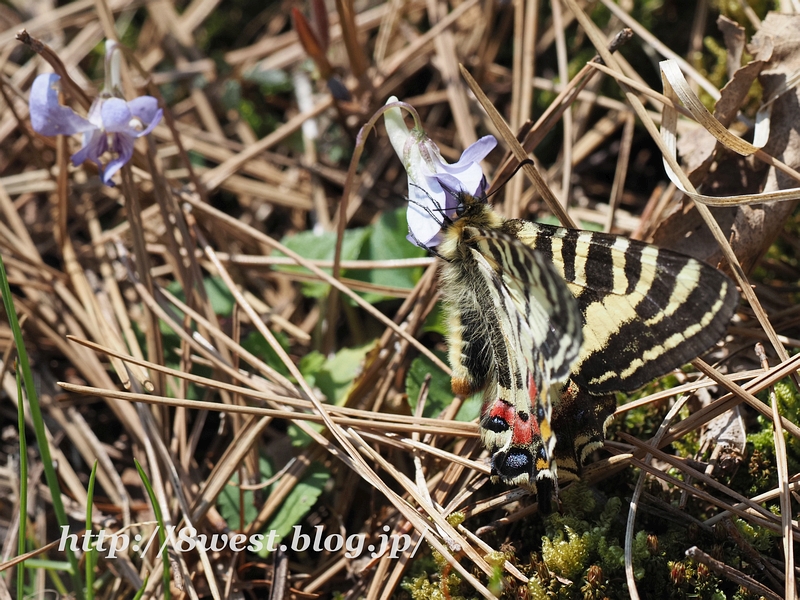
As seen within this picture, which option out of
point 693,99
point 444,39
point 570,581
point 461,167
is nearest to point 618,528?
point 570,581

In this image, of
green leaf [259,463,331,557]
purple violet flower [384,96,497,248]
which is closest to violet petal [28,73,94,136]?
purple violet flower [384,96,497,248]

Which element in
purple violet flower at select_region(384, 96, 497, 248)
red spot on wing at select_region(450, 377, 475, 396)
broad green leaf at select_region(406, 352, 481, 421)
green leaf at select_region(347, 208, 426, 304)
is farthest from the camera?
green leaf at select_region(347, 208, 426, 304)

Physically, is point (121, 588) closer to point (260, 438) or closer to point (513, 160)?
point (260, 438)

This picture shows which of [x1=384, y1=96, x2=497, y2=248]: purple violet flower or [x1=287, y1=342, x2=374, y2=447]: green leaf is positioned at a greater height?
[x1=384, y1=96, x2=497, y2=248]: purple violet flower

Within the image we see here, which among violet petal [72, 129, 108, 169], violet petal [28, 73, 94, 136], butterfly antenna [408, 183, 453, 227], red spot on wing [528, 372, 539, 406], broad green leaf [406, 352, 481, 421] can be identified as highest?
violet petal [28, 73, 94, 136]

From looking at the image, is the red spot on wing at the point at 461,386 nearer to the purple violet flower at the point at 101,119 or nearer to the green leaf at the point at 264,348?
the green leaf at the point at 264,348

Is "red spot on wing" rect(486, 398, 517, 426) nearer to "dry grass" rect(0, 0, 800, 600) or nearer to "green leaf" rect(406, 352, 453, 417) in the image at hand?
"dry grass" rect(0, 0, 800, 600)

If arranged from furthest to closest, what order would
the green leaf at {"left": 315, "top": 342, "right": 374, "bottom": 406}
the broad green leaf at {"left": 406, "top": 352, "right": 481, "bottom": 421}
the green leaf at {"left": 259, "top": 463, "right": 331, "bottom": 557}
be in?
the green leaf at {"left": 315, "top": 342, "right": 374, "bottom": 406} < the broad green leaf at {"left": 406, "top": 352, "right": 481, "bottom": 421} < the green leaf at {"left": 259, "top": 463, "right": 331, "bottom": 557}
